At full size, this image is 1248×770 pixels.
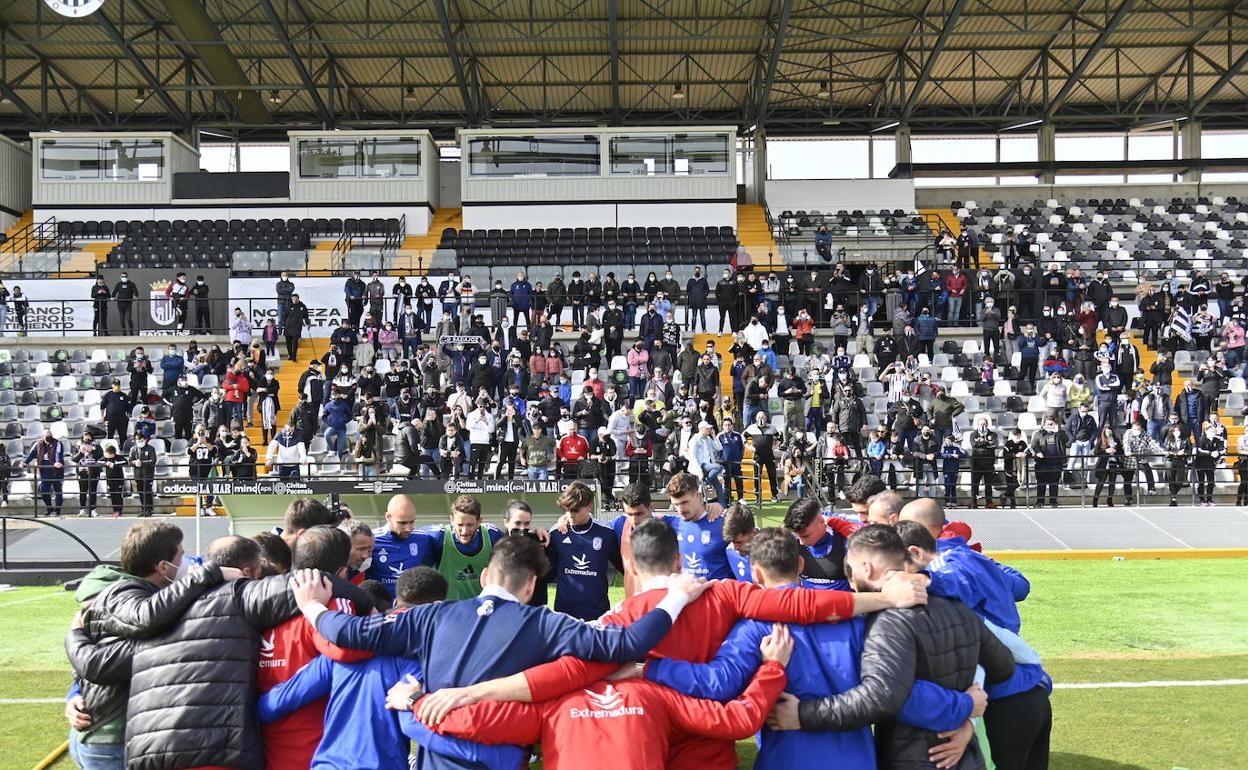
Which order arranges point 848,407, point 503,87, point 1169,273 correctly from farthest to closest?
point 503,87
point 1169,273
point 848,407

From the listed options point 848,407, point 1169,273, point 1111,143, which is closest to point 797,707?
point 848,407

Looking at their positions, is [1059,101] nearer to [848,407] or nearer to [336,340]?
[848,407]

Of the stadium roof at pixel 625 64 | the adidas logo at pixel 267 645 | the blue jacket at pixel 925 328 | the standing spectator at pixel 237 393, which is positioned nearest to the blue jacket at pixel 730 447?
the blue jacket at pixel 925 328

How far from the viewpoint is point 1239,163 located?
44.1 meters

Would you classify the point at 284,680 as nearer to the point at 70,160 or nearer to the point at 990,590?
the point at 990,590

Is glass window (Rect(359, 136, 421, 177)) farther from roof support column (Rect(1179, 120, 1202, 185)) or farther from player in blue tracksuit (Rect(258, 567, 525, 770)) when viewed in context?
player in blue tracksuit (Rect(258, 567, 525, 770))

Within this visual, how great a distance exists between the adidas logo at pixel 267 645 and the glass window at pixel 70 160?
39.2 m

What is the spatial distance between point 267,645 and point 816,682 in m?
2.36

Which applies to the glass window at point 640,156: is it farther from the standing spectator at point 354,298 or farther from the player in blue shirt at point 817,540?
the player in blue shirt at point 817,540

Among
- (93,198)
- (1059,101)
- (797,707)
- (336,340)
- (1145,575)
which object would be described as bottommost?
(1145,575)

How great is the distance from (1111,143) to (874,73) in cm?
1362

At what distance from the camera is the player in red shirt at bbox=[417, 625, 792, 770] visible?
4.50 meters

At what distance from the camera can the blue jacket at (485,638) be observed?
459cm

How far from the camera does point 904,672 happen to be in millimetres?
4652
